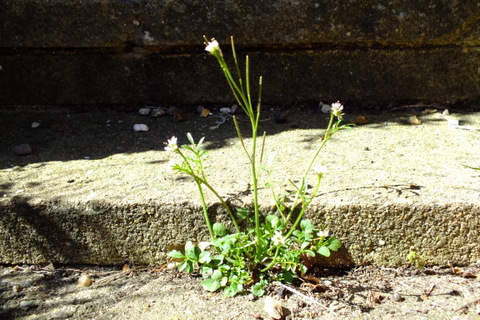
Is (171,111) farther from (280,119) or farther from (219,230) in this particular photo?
(219,230)

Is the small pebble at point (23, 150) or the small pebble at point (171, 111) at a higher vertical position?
the small pebble at point (171, 111)

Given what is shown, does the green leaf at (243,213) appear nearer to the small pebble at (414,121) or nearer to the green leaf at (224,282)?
the green leaf at (224,282)

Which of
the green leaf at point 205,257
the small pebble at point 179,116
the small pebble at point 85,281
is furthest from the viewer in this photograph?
the small pebble at point 179,116

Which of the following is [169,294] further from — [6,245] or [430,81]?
[430,81]

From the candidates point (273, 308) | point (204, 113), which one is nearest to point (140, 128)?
point (204, 113)

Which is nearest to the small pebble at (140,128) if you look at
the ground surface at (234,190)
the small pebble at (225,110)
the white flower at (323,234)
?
the ground surface at (234,190)

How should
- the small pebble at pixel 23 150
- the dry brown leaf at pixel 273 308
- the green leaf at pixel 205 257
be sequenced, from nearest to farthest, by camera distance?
the dry brown leaf at pixel 273 308
the green leaf at pixel 205 257
the small pebble at pixel 23 150

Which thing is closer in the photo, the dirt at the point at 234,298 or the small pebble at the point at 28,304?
the dirt at the point at 234,298

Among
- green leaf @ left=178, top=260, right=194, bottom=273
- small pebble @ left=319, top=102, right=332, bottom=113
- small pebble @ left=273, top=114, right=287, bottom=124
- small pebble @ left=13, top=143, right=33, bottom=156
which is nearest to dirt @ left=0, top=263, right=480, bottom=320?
green leaf @ left=178, top=260, right=194, bottom=273

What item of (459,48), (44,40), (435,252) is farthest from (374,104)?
(44,40)

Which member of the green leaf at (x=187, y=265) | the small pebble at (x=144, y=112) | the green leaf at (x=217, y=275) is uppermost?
the small pebble at (x=144, y=112)
